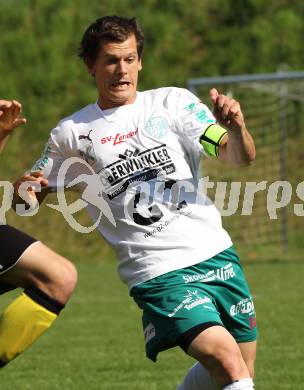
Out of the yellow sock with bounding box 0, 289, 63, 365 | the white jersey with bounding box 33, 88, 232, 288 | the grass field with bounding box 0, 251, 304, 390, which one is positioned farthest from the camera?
the grass field with bounding box 0, 251, 304, 390

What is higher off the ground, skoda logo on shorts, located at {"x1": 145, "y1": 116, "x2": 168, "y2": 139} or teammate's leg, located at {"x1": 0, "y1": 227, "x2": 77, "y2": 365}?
skoda logo on shorts, located at {"x1": 145, "y1": 116, "x2": 168, "y2": 139}

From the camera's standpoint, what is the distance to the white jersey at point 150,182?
5.19 meters

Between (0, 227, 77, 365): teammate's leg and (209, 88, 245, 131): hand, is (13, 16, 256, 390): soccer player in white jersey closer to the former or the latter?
(209, 88, 245, 131): hand

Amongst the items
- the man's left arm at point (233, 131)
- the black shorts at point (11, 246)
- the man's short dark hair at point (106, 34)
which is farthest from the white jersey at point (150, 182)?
the black shorts at point (11, 246)

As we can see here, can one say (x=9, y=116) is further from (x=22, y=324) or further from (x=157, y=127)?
(x=22, y=324)

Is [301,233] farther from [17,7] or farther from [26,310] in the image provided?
[26,310]

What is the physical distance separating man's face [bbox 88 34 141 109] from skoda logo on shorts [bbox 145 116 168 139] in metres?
0.18

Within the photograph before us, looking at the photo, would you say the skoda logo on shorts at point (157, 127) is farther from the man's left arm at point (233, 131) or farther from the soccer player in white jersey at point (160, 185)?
the man's left arm at point (233, 131)

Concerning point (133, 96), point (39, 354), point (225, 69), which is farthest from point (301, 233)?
point (133, 96)

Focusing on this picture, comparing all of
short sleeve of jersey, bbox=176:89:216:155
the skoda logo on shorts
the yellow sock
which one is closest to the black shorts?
the yellow sock

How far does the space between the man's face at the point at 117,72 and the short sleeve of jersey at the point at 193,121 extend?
25cm

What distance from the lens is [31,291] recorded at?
16.4 ft

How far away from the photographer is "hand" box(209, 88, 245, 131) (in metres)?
4.98

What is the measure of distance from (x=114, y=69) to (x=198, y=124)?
1.57 ft
